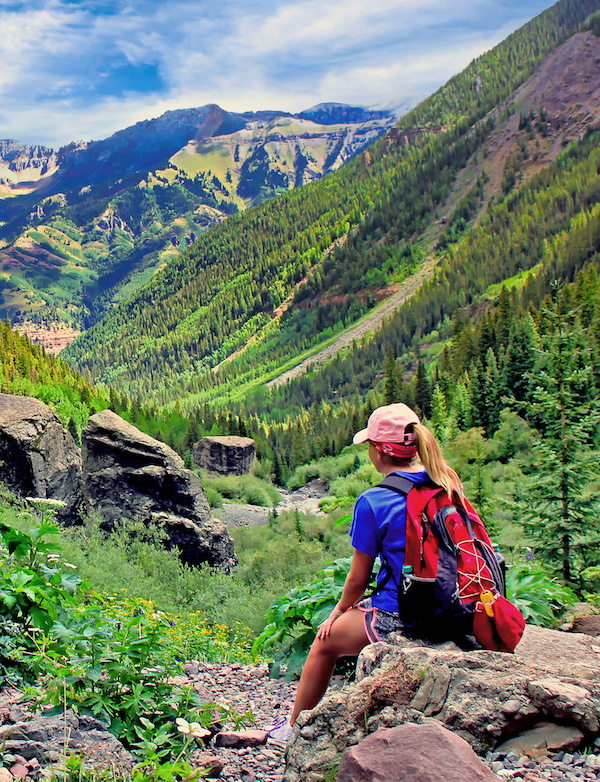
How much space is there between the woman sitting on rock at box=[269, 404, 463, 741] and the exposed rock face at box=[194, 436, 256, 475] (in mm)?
59684

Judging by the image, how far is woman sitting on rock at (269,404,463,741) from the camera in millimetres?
3801

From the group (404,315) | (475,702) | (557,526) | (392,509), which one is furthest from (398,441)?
(404,315)

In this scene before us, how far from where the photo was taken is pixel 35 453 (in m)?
19.2

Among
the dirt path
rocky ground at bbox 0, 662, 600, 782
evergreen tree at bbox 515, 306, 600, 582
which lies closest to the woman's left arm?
rocky ground at bbox 0, 662, 600, 782

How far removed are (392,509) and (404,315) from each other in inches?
5961

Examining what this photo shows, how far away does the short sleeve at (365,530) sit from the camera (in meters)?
3.83

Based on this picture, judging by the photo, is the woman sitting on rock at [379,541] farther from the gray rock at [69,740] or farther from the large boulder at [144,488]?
the large boulder at [144,488]

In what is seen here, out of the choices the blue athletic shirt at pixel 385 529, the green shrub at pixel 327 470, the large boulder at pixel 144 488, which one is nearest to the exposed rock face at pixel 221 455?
the green shrub at pixel 327 470

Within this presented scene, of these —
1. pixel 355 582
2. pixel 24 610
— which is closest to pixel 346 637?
pixel 355 582

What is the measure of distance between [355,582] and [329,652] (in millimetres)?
561

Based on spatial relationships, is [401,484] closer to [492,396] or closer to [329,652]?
[329,652]

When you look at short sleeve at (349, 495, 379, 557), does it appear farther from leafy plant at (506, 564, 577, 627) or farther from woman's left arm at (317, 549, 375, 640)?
leafy plant at (506, 564, 577, 627)

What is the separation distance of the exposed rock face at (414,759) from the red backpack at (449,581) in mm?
984

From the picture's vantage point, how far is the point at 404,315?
496 feet
